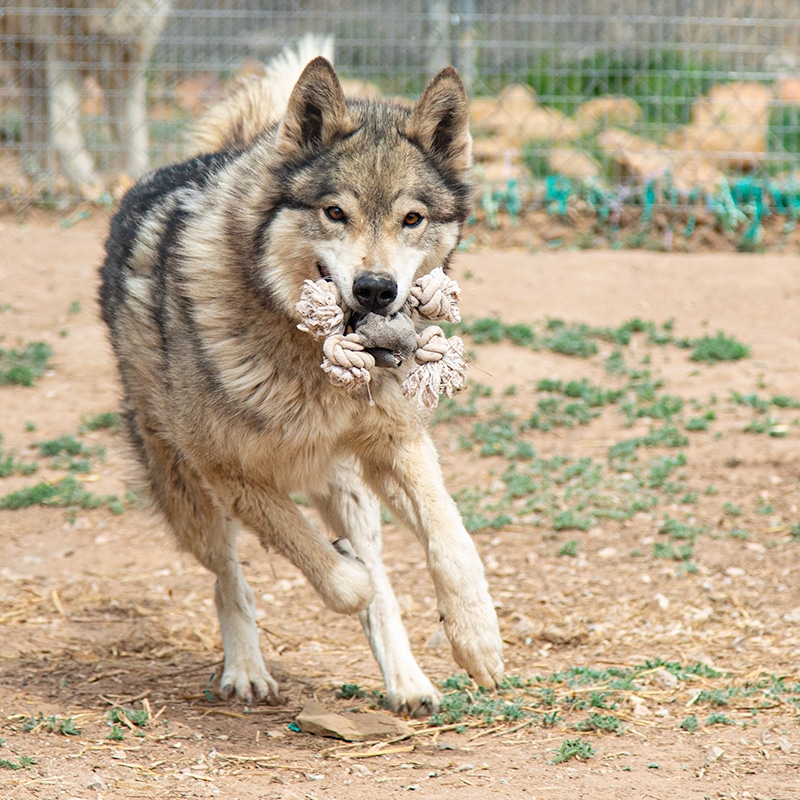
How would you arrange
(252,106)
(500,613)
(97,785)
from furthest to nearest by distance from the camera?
(500,613), (252,106), (97,785)

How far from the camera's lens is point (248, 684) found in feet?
13.1

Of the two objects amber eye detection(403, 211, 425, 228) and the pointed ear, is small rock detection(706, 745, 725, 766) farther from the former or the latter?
the pointed ear

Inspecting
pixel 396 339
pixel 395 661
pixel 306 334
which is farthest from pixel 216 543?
pixel 396 339

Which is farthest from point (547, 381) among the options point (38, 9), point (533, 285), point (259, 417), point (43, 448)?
point (38, 9)

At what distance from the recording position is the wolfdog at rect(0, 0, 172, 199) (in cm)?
948

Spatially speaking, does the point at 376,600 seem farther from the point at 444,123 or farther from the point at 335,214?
the point at 444,123

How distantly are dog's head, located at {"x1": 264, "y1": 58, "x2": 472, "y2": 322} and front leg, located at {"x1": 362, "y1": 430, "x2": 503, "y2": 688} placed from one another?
0.60 metres

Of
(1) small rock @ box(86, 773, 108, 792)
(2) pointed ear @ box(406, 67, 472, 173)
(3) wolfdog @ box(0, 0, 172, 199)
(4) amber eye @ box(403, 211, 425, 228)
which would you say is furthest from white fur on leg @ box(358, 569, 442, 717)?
(3) wolfdog @ box(0, 0, 172, 199)

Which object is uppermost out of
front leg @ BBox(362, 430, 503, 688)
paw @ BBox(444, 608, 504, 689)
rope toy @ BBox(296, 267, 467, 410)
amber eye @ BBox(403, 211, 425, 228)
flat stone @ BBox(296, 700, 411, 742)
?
amber eye @ BBox(403, 211, 425, 228)

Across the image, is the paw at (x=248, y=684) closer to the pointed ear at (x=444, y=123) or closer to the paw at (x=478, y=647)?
the paw at (x=478, y=647)

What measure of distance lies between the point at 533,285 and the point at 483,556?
10.7 feet

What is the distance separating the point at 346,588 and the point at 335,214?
1.20 metres

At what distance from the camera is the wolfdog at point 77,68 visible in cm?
948

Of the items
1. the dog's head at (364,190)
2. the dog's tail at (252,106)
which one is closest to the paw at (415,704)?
the dog's head at (364,190)
